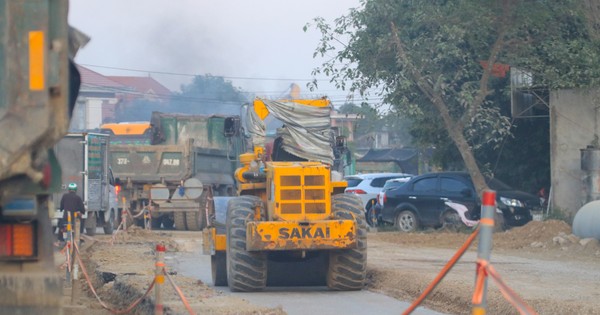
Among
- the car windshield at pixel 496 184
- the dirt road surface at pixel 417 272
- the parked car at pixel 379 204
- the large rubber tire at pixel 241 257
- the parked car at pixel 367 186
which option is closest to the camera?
the dirt road surface at pixel 417 272

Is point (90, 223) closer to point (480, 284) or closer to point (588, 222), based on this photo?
point (588, 222)

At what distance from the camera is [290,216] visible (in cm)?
1380

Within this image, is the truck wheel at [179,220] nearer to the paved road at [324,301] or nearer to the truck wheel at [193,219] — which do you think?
the truck wheel at [193,219]

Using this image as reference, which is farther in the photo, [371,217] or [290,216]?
[371,217]

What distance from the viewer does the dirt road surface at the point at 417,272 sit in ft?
39.3

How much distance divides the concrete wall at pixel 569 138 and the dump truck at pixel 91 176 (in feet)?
37.3

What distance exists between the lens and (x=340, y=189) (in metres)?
14.5

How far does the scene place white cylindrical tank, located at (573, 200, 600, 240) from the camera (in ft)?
69.2

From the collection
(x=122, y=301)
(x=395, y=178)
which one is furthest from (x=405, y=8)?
(x=122, y=301)

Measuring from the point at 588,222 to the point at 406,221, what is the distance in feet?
23.9

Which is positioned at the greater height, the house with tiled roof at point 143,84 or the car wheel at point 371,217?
the house with tiled roof at point 143,84

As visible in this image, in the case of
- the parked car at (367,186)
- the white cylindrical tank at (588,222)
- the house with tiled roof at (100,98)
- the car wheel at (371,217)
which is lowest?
the car wheel at (371,217)

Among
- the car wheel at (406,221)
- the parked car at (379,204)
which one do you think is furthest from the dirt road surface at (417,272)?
the parked car at (379,204)

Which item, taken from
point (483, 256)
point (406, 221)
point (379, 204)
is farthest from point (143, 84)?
point (483, 256)
